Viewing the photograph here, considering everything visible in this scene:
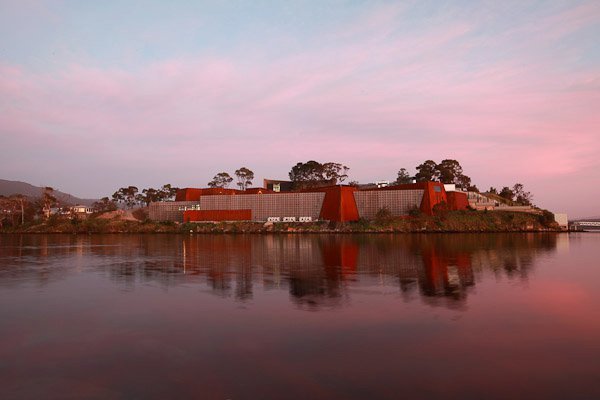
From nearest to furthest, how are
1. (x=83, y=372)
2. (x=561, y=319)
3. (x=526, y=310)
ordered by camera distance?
1. (x=83, y=372)
2. (x=561, y=319)
3. (x=526, y=310)

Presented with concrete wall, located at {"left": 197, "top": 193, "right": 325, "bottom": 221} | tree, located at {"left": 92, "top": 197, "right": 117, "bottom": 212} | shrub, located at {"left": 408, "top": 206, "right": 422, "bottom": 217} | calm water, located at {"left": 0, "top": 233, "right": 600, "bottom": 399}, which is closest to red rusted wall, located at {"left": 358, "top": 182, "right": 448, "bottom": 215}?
shrub, located at {"left": 408, "top": 206, "right": 422, "bottom": 217}

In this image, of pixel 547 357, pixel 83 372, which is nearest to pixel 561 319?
pixel 547 357

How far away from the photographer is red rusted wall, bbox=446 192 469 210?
9719cm

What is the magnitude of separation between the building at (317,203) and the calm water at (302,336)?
66465 mm

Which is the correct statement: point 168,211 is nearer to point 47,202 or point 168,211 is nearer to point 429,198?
point 47,202

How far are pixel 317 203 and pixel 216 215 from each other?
24.9 metres

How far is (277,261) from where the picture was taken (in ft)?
115

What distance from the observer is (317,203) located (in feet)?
319

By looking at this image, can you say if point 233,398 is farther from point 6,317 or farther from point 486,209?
point 486,209

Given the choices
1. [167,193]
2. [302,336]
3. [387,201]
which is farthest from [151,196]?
[302,336]

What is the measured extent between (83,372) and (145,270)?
2040 centimetres

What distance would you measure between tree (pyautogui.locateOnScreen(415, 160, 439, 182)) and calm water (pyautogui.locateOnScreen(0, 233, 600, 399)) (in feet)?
308

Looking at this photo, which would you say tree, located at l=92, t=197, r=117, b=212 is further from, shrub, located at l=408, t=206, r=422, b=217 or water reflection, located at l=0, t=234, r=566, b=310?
water reflection, located at l=0, t=234, r=566, b=310

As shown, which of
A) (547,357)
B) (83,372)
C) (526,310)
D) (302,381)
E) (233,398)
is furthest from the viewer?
(526,310)
